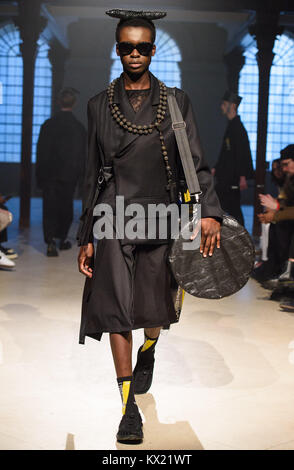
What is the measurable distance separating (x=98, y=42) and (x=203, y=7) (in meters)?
10.4

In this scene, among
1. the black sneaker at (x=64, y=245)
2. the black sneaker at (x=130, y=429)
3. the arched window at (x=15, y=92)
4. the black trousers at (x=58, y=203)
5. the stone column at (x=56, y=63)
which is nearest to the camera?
the black sneaker at (x=130, y=429)

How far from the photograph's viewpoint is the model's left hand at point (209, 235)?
10.3 feet

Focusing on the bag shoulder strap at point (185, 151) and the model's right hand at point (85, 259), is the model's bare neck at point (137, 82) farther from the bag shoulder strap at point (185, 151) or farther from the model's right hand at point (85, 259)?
the model's right hand at point (85, 259)

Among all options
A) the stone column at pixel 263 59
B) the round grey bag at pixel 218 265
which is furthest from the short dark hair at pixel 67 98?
the round grey bag at pixel 218 265

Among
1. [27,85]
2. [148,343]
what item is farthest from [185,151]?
[27,85]

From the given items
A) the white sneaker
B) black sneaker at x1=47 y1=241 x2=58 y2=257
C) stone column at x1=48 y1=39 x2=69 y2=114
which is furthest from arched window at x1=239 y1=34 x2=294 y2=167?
the white sneaker

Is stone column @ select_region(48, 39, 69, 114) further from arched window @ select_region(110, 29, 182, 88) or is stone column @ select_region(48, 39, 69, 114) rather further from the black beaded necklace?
the black beaded necklace

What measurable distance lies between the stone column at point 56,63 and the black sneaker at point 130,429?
19.9 meters

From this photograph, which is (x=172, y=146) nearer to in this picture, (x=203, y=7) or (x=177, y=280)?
(x=177, y=280)

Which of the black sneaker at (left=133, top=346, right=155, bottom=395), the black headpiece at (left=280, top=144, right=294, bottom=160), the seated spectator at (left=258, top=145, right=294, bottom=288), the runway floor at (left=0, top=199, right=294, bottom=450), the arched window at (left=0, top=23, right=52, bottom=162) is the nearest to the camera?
the runway floor at (left=0, top=199, right=294, bottom=450)

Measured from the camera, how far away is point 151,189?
3.21 meters

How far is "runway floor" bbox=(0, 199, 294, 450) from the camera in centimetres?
311

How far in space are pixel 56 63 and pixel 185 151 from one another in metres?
20.1

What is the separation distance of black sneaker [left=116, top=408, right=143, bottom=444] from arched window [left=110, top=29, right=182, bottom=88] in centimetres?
2084
